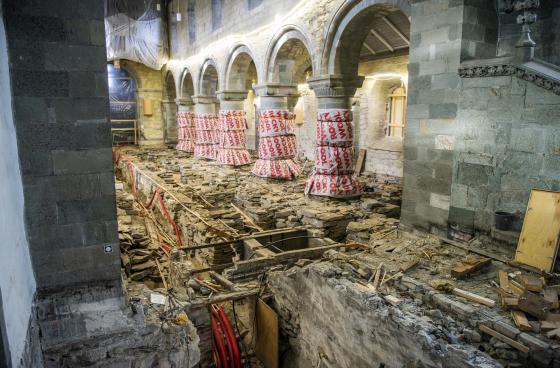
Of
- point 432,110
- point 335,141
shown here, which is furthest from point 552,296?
point 335,141

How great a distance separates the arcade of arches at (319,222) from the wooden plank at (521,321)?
2.6 inches

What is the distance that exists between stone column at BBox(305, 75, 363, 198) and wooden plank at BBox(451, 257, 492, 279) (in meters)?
4.25

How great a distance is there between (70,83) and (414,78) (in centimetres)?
520

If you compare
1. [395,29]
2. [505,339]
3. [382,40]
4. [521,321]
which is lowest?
[505,339]

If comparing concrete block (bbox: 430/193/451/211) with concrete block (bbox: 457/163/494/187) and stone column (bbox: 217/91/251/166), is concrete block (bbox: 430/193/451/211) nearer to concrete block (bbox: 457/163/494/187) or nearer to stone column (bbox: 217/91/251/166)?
concrete block (bbox: 457/163/494/187)

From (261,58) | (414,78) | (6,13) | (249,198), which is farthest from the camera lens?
(261,58)

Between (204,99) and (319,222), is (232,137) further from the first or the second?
(319,222)

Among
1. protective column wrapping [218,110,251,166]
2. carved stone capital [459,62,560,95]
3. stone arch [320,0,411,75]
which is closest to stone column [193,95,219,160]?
protective column wrapping [218,110,251,166]

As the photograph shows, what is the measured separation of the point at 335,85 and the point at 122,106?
752 inches

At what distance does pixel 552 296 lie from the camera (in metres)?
4.22

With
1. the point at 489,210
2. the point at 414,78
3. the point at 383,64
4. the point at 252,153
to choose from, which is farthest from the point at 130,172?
the point at 489,210

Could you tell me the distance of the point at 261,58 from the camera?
12469mm

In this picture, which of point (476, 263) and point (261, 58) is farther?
point (261, 58)

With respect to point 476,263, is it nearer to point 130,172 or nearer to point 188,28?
point 130,172
